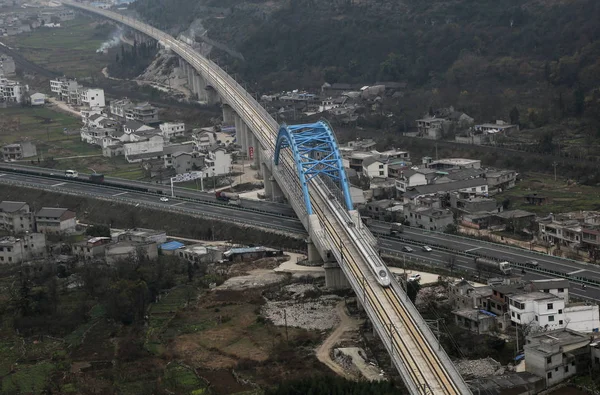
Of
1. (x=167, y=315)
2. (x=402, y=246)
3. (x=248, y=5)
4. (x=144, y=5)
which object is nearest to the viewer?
(x=167, y=315)

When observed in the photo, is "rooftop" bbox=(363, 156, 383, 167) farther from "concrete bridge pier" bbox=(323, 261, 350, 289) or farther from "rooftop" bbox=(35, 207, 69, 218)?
"concrete bridge pier" bbox=(323, 261, 350, 289)

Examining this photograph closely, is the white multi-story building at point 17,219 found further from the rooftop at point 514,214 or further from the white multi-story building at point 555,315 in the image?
the white multi-story building at point 555,315

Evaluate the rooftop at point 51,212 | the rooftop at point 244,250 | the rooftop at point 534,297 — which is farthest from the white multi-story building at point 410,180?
the rooftop at point 534,297

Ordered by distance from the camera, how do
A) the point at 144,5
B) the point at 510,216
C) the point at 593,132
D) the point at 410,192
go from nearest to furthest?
the point at 510,216 → the point at 410,192 → the point at 593,132 → the point at 144,5

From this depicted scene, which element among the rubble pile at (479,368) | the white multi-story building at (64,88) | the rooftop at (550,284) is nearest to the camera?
the rubble pile at (479,368)

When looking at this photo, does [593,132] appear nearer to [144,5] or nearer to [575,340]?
[575,340]

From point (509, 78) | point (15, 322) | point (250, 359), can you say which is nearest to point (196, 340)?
point (250, 359)
